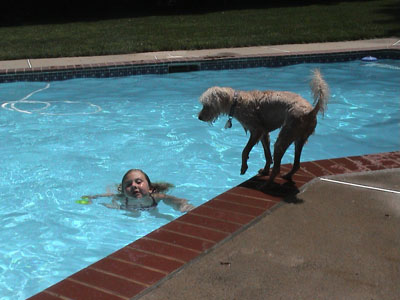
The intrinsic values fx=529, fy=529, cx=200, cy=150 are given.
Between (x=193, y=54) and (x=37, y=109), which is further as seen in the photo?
(x=193, y=54)

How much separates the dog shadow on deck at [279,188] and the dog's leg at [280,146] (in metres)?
0.08

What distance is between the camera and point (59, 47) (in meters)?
13.5

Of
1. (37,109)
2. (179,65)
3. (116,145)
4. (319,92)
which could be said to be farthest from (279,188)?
(179,65)

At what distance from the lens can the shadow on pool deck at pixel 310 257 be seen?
2.88 metres

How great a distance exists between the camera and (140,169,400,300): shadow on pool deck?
288 centimetres

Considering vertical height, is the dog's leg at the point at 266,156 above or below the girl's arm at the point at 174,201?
above

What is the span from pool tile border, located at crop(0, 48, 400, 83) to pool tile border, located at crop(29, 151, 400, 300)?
7638 millimetres

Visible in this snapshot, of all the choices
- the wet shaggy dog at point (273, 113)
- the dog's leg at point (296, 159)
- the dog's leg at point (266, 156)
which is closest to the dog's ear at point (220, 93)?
the wet shaggy dog at point (273, 113)

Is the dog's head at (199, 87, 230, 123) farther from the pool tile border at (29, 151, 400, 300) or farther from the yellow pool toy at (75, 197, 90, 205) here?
the yellow pool toy at (75, 197, 90, 205)

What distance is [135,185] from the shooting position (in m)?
5.52

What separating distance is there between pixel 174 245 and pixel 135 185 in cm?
219

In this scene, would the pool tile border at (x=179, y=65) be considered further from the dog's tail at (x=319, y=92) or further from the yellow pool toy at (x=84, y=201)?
the dog's tail at (x=319, y=92)

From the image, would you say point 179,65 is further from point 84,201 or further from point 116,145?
point 84,201

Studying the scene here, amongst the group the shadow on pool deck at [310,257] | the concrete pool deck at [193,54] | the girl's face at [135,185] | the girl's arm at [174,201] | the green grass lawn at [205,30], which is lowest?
the girl's arm at [174,201]
